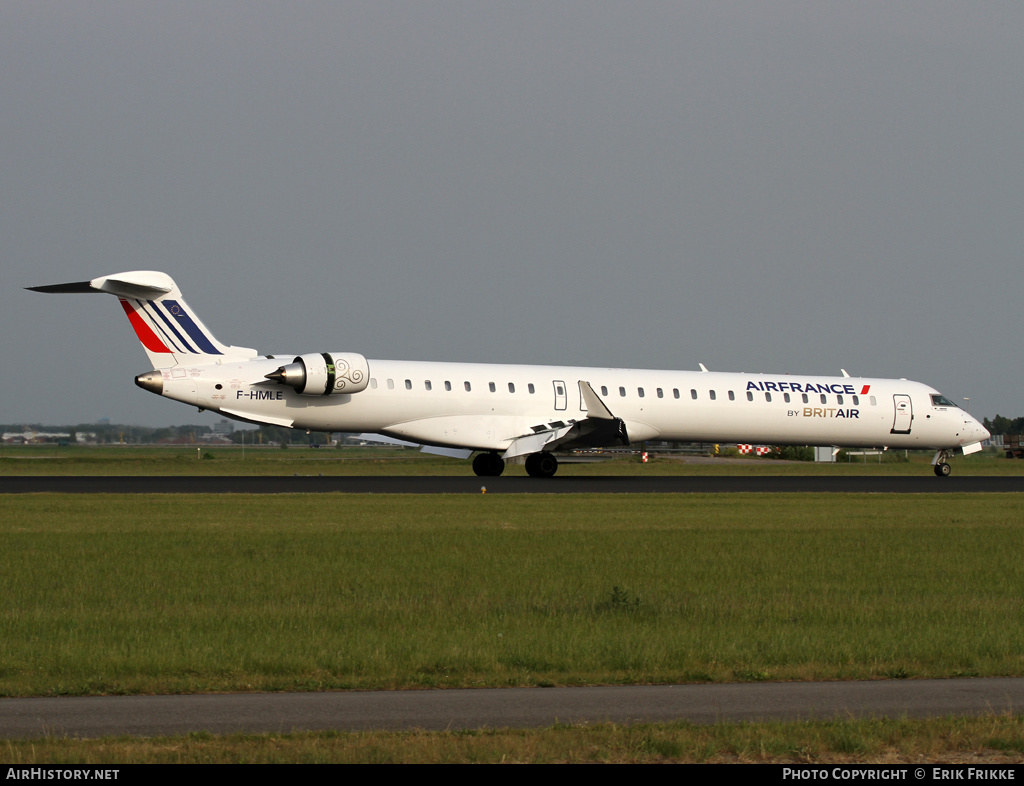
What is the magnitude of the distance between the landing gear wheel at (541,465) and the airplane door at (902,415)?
11637 mm

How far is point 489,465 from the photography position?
34.2 m

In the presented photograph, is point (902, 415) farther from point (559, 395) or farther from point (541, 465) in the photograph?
point (541, 465)

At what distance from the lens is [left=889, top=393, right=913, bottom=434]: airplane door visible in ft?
121

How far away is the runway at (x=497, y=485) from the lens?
27.7 metres

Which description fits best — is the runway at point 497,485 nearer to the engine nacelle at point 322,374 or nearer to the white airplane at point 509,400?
the white airplane at point 509,400

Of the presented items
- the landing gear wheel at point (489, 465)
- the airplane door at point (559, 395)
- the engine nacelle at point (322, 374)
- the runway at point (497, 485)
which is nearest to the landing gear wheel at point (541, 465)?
the runway at point (497, 485)

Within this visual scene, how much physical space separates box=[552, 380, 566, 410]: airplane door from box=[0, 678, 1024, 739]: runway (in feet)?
81.2

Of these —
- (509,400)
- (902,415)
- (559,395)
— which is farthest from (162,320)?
(902,415)

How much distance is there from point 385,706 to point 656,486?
79.8ft

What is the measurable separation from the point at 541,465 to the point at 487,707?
25.7 m

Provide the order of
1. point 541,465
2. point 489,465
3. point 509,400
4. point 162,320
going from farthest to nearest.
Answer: point 489,465
point 541,465
point 509,400
point 162,320
